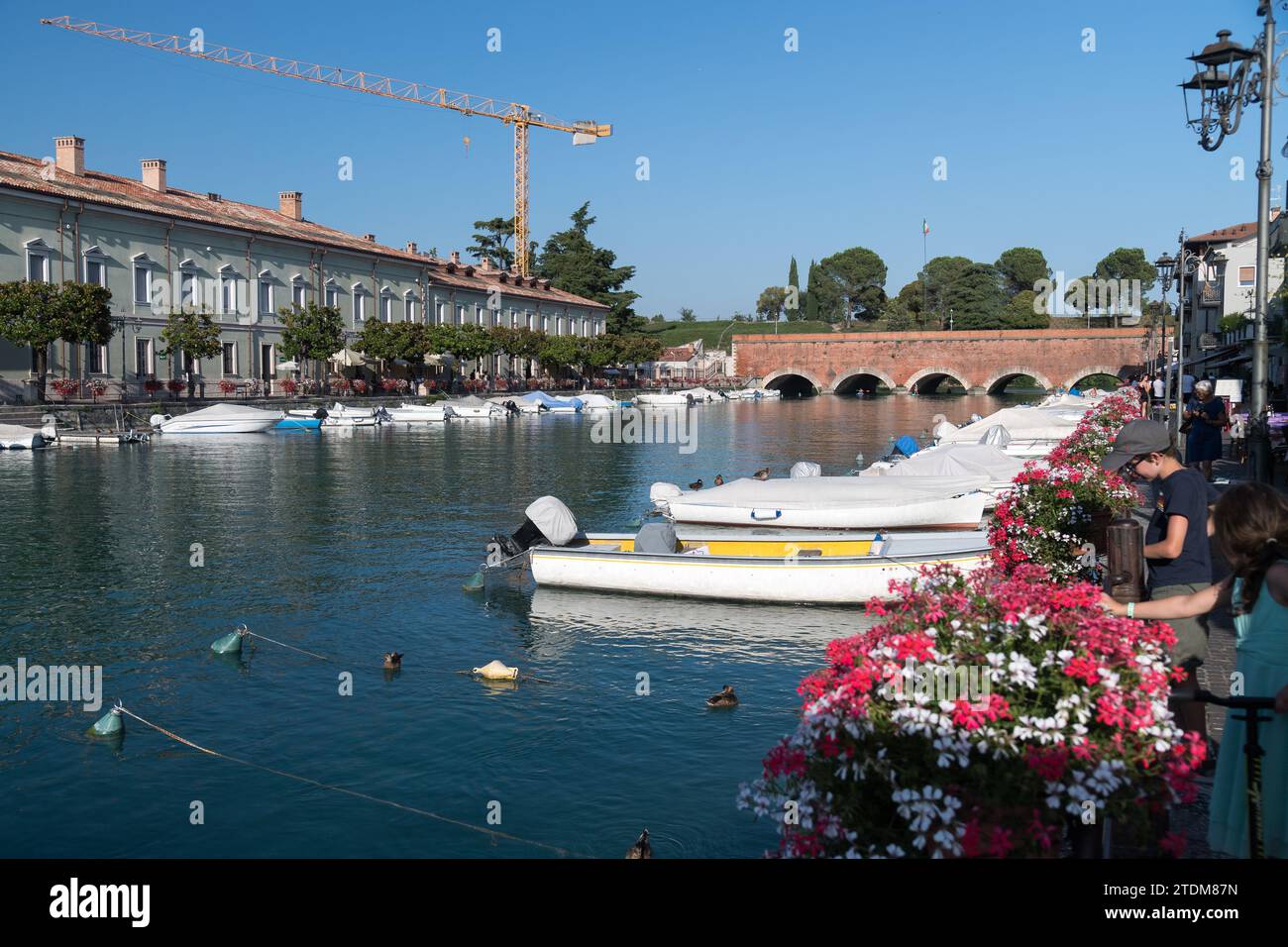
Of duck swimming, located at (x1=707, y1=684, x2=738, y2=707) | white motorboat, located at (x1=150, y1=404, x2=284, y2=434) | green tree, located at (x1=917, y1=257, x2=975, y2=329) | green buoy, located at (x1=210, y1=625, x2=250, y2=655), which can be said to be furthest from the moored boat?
green tree, located at (x1=917, y1=257, x2=975, y2=329)

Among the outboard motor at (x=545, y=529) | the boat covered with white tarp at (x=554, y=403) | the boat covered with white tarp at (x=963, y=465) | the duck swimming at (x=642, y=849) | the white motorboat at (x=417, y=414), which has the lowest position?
the duck swimming at (x=642, y=849)

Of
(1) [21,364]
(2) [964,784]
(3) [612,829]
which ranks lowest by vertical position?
(3) [612,829]

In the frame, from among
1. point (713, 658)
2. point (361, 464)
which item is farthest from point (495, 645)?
point (361, 464)

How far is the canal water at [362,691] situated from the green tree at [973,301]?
111207 mm

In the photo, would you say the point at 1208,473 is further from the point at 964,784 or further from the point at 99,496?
the point at 99,496

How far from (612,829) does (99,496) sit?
2400 centimetres

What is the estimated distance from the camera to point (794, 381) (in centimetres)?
11969

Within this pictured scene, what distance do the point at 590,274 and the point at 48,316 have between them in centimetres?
7664

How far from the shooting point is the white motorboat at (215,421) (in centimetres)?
4912

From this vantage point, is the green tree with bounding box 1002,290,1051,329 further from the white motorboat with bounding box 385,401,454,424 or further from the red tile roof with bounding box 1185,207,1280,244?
the white motorboat with bounding box 385,401,454,424

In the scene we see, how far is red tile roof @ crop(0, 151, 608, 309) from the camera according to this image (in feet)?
167

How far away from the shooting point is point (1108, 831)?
5.47m

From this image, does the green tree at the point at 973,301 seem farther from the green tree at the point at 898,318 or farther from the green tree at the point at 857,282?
the green tree at the point at 857,282

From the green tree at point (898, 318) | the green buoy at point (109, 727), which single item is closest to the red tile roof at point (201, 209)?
the green buoy at point (109, 727)
